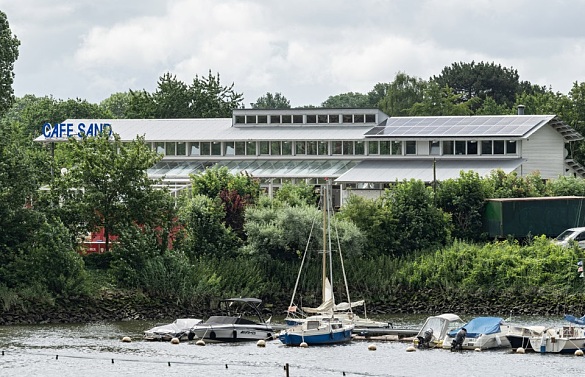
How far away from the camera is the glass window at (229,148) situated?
413 ft

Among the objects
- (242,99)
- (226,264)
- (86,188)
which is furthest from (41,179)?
(242,99)

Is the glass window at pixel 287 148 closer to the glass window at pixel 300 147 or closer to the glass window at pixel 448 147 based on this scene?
the glass window at pixel 300 147

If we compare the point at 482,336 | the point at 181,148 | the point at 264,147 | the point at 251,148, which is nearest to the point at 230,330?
the point at 482,336

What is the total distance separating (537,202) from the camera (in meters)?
96.5

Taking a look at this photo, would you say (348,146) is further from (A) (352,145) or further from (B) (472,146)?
(B) (472,146)

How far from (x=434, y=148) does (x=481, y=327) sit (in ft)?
158

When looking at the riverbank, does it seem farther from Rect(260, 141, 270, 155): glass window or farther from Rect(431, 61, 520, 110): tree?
Rect(431, 61, 520, 110): tree

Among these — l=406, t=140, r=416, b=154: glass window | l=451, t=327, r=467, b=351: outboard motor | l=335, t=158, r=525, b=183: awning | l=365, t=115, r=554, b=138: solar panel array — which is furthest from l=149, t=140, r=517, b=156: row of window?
l=451, t=327, r=467, b=351: outboard motor

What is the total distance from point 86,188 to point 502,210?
94.0 feet

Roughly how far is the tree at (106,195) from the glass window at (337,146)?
34210mm

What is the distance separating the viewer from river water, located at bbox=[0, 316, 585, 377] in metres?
62.4

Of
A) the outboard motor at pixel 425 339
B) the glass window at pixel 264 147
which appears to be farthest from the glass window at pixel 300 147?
the outboard motor at pixel 425 339

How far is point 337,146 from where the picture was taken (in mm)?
122188

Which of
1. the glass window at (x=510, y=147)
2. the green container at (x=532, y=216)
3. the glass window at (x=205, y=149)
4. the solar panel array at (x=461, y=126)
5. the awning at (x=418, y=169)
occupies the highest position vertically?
the solar panel array at (x=461, y=126)
